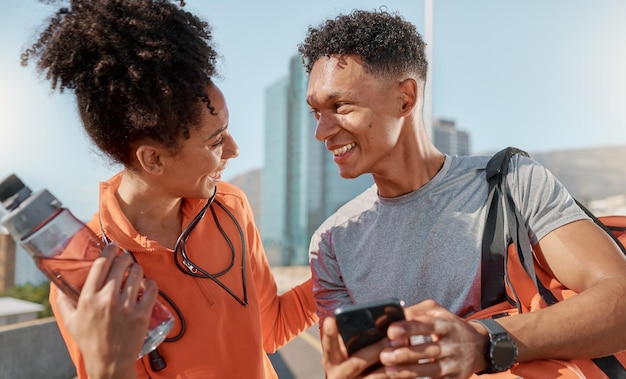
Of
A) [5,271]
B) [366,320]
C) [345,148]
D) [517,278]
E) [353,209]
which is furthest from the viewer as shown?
[5,271]

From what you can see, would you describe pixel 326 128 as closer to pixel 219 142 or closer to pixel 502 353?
pixel 219 142

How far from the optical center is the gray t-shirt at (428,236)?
1.58m

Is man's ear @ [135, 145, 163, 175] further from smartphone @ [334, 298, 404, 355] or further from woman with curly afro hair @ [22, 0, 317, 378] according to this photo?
smartphone @ [334, 298, 404, 355]

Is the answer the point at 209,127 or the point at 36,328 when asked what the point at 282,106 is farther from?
the point at 209,127

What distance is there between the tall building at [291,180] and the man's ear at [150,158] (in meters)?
33.7

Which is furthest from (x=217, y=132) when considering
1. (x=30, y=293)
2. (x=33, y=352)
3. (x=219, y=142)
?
(x=30, y=293)

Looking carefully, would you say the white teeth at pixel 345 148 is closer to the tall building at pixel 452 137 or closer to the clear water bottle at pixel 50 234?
the clear water bottle at pixel 50 234

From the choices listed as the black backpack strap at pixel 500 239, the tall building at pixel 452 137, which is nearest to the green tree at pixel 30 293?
the black backpack strap at pixel 500 239

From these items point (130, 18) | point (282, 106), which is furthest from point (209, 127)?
point (282, 106)

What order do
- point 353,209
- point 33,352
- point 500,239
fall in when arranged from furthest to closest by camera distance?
point 33,352, point 353,209, point 500,239

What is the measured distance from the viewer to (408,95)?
6.14 feet

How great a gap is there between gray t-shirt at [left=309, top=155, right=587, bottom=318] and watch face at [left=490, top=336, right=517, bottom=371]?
42cm

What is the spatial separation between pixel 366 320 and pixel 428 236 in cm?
76

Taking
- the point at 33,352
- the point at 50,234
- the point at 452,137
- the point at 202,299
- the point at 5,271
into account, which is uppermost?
the point at 50,234
